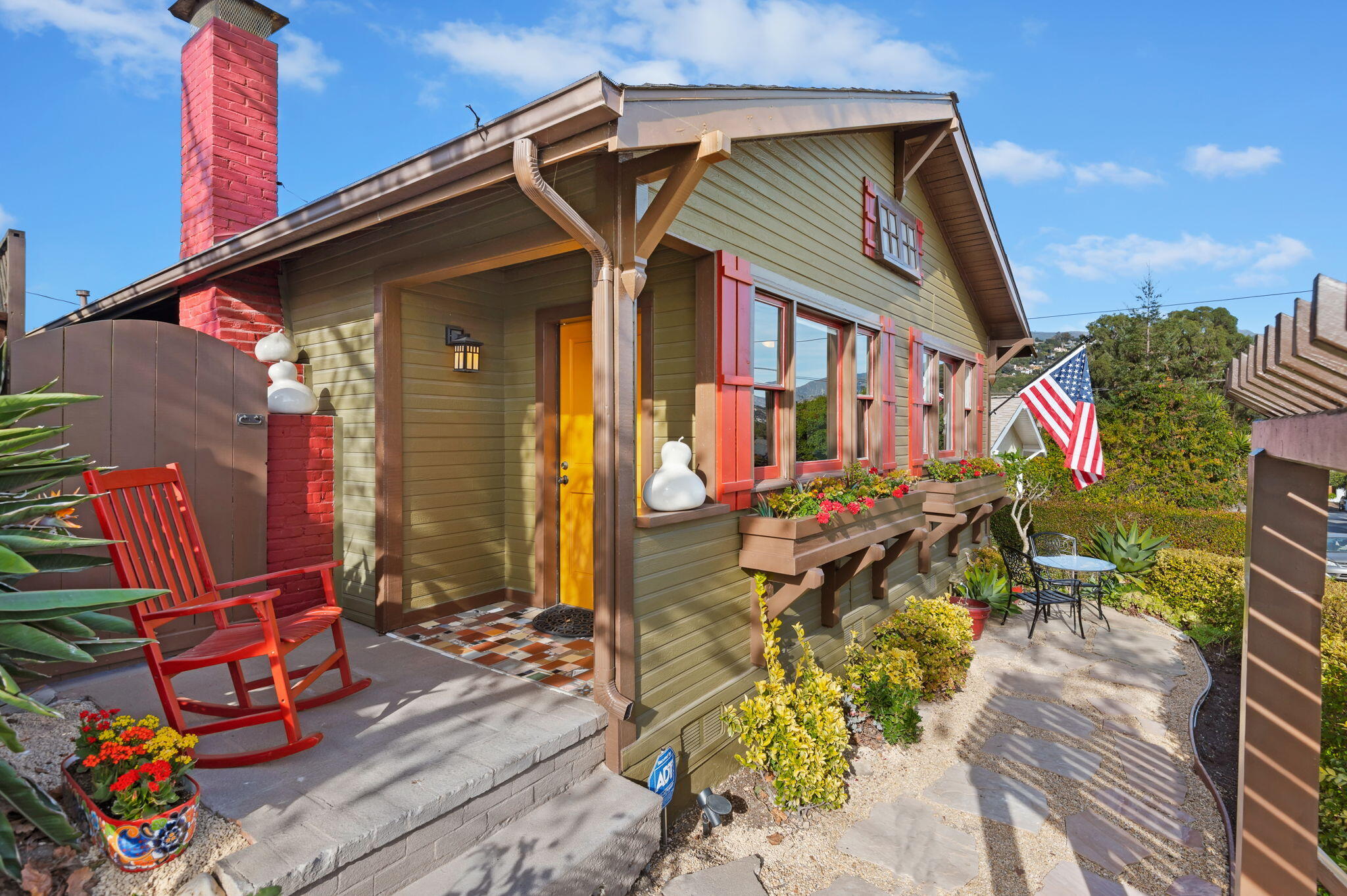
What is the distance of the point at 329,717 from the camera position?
277 cm

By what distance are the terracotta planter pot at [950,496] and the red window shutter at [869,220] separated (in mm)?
2150

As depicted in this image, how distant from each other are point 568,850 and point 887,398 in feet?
14.3

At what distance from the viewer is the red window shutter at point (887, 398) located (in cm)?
552

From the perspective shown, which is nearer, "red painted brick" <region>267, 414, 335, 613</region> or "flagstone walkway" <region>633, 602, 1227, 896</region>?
"flagstone walkway" <region>633, 602, 1227, 896</region>

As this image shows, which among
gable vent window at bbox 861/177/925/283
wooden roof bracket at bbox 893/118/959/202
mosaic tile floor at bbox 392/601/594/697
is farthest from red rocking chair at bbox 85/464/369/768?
wooden roof bracket at bbox 893/118/959/202

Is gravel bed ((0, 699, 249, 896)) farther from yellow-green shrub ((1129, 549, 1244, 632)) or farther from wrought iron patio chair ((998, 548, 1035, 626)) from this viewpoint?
yellow-green shrub ((1129, 549, 1244, 632))

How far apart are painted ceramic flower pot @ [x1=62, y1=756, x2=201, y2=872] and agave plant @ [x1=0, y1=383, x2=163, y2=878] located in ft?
0.55

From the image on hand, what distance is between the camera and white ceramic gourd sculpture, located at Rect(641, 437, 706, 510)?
10.4 ft

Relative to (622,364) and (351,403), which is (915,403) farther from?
(351,403)

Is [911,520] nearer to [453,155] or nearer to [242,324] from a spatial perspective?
[453,155]

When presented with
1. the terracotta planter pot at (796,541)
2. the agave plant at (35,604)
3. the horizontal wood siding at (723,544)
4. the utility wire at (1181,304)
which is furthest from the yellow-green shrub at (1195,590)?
the utility wire at (1181,304)

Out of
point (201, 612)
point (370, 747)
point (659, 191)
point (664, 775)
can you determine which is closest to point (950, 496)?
point (664, 775)

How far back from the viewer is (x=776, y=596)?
3699 millimetres

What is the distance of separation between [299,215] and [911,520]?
4458 mm
